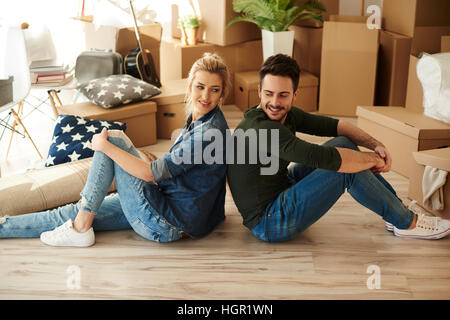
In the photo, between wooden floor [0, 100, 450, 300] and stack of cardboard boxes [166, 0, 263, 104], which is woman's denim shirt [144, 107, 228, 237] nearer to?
wooden floor [0, 100, 450, 300]

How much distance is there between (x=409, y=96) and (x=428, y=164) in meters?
1.12

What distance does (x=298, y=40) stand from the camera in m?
5.13

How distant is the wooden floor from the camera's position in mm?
2213

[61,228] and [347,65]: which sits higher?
[347,65]

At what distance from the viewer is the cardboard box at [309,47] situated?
490cm

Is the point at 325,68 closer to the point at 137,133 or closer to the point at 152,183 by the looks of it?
the point at 137,133

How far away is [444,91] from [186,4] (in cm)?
257

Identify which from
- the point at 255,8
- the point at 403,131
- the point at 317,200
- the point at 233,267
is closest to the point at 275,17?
the point at 255,8

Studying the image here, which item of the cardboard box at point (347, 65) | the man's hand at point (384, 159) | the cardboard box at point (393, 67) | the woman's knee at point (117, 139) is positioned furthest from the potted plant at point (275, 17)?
the woman's knee at point (117, 139)

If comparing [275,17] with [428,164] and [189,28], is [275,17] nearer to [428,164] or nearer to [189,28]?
[189,28]

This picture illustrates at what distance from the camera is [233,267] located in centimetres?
239

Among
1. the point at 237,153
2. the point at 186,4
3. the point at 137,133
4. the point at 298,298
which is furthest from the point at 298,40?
the point at 298,298

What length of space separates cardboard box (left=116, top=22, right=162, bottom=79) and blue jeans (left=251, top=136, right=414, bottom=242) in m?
2.33
